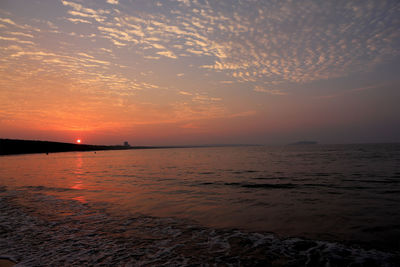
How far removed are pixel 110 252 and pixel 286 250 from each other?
209 inches

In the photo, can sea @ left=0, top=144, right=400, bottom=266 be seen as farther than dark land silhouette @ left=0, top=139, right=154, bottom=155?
No

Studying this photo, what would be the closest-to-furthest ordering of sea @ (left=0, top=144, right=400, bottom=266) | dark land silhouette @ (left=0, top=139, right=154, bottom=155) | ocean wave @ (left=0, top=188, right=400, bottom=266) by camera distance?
ocean wave @ (left=0, top=188, right=400, bottom=266) < sea @ (left=0, top=144, right=400, bottom=266) < dark land silhouette @ (left=0, top=139, right=154, bottom=155)

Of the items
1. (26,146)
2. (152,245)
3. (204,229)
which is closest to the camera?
(152,245)

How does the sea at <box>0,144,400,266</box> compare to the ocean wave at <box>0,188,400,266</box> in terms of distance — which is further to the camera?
the sea at <box>0,144,400,266</box>

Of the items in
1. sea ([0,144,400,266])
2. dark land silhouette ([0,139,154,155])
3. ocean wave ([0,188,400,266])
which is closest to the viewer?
ocean wave ([0,188,400,266])

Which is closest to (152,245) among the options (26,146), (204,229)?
(204,229)

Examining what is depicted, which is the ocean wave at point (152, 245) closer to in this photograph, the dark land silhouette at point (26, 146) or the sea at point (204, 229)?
the sea at point (204, 229)

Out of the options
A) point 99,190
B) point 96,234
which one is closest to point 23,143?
point 99,190

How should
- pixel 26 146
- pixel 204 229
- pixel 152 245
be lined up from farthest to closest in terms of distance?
pixel 26 146, pixel 204 229, pixel 152 245

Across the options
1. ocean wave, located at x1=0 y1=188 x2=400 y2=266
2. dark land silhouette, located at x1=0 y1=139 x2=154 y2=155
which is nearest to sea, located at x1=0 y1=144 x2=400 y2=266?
ocean wave, located at x1=0 y1=188 x2=400 y2=266

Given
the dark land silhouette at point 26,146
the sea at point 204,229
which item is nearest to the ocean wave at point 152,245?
the sea at point 204,229

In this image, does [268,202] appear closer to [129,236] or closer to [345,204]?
[345,204]

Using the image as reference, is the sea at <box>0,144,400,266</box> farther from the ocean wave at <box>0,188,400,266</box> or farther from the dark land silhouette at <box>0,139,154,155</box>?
the dark land silhouette at <box>0,139,154,155</box>

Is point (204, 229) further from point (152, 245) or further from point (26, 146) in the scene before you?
point (26, 146)
